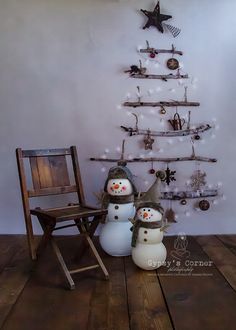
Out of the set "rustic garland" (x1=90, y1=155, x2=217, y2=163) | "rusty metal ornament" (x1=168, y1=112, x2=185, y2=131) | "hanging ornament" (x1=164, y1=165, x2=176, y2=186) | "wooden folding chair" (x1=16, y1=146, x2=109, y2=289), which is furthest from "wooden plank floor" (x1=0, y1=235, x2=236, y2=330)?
"rusty metal ornament" (x1=168, y1=112, x2=185, y2=131)

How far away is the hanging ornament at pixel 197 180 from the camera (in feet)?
9.07

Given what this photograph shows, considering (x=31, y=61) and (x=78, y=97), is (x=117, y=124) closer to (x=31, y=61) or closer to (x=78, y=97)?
(x=78, y=97)

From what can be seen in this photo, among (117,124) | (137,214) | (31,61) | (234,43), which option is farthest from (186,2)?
(137,214)

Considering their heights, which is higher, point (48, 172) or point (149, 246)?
point (48, 172)

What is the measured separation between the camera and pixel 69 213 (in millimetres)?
2027

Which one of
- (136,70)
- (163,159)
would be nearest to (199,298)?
(163,159)

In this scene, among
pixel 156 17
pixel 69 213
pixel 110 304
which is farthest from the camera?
pixel 156 17

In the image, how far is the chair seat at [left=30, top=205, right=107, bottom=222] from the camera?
1924 millimetres

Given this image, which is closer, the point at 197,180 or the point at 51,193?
the point at 51,193

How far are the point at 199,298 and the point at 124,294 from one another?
364mm

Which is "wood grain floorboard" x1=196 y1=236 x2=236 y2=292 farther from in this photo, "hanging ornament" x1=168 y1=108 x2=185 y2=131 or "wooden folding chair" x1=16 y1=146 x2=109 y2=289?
"hanging ornament" x1=168 y1=108 x2=185 y2=131

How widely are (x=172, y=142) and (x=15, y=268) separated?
4.71 ft

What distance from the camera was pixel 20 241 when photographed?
2660mm

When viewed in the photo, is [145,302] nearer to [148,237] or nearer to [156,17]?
[148,237]
